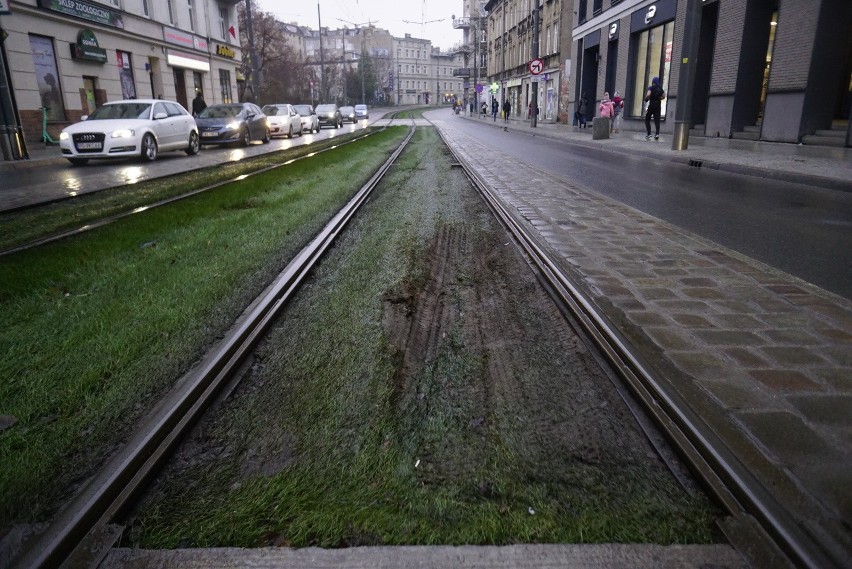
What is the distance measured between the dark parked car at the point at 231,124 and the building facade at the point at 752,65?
48.5ft

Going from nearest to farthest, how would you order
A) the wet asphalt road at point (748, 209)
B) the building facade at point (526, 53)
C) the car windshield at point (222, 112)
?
the wet asphalt road at point (748, 209), the car windshield at point (222, 112), the building facade at point (526, 53)

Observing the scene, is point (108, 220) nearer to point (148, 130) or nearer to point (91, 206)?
point (91, 206)

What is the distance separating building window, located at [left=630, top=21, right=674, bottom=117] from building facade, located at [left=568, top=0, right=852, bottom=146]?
0.14 ft

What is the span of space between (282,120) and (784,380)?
2811 cm

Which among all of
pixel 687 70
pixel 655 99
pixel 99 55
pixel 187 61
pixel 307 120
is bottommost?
pixel 307 120

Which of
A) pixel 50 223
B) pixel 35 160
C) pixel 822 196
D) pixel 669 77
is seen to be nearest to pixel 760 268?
pixel 822 196

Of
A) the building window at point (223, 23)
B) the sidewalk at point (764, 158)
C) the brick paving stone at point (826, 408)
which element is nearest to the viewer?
the brick paving stone at point (826, 408)

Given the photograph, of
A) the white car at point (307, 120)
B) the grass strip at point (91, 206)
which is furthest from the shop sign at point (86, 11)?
the grass strip at point (91, 206)

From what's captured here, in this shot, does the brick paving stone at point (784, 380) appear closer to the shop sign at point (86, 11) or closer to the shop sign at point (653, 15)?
the shop sign at point (653, 15)

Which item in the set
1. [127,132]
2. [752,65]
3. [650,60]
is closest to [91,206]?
[127,132]

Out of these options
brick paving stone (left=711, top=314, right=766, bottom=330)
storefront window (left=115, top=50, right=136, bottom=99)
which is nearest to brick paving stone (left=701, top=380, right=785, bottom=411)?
brick paving stone (left=711, top=314, right=766, bottom=330)

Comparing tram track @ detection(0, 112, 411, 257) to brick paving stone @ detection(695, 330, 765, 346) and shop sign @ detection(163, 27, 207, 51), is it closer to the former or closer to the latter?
brick paving stone @ detection(695, 330, 765, 346)

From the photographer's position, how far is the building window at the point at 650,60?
79.8ft

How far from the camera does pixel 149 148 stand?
53.3 ft
